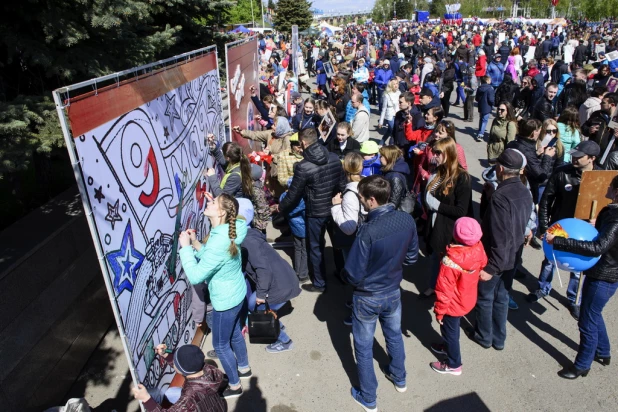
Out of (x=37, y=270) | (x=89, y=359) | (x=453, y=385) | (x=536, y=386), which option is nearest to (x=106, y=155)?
(x=37, y=270)

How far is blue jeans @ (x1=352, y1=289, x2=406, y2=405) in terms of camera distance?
3.34m

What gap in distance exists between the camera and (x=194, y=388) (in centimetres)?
265

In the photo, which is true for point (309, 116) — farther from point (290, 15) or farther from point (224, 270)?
point (290, 15)

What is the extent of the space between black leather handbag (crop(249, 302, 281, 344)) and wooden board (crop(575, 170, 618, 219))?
2.93m

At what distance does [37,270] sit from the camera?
12.0ft

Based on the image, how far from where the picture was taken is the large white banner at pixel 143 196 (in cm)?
255

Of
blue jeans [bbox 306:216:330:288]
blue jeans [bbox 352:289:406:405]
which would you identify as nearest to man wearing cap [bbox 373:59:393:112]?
blue jeans [bbox 306:216:330:288]

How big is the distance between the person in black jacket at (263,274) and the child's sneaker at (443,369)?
4.62 ft

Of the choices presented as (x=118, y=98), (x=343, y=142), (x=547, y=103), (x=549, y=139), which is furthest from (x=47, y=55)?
(x=547, y=103)

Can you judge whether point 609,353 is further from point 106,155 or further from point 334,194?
point 106,155

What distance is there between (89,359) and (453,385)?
3396 mm

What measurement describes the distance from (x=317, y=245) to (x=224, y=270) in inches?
75.2

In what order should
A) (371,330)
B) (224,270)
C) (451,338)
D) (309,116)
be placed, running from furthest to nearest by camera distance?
(309,116) → (451,338) → (371,330) → (224,270)

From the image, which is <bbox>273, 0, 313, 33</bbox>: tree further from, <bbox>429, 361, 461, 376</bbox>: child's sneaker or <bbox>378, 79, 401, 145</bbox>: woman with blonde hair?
<bbox>429, 361, 461, 376</bbox>: child's sneaker
